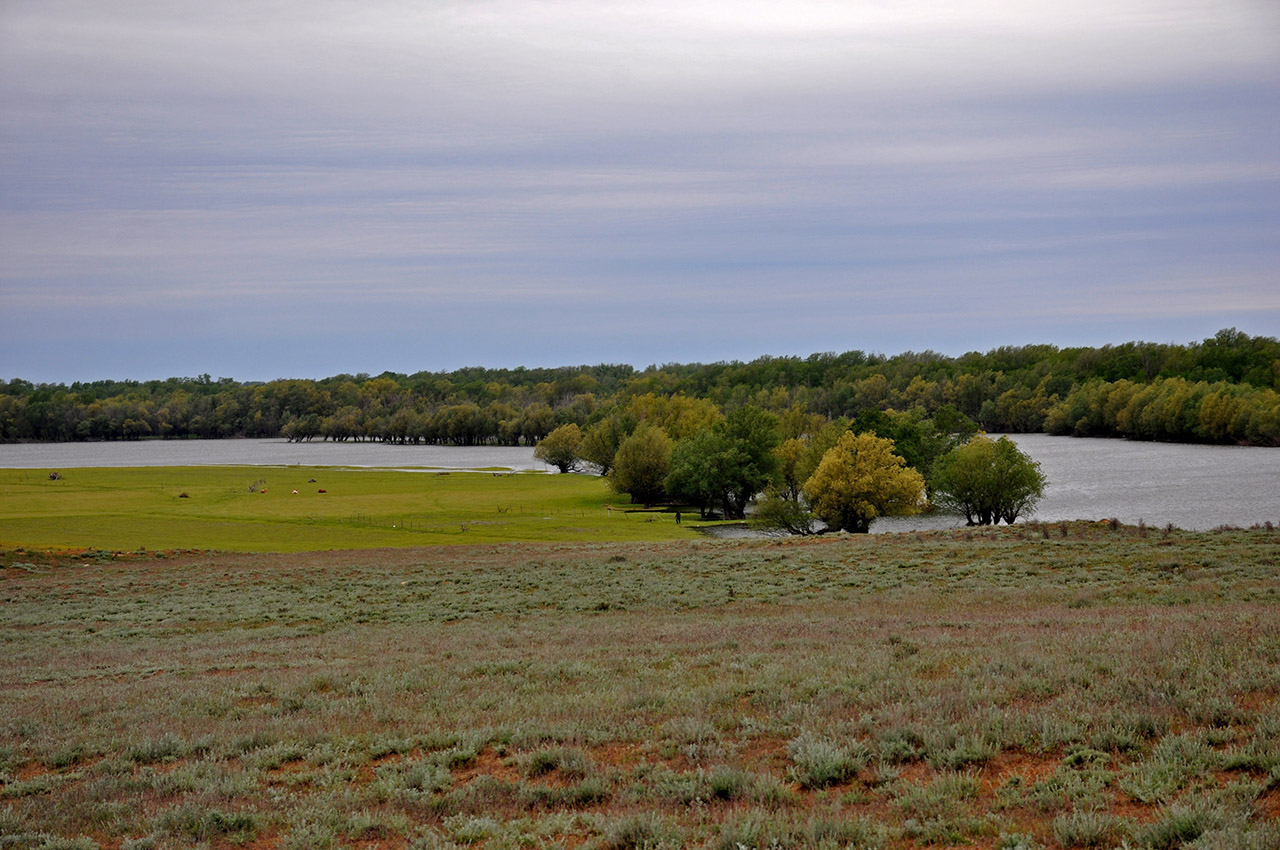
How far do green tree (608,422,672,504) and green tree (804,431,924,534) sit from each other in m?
29.0

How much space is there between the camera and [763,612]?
19.9 meters

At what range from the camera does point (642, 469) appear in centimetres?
9362

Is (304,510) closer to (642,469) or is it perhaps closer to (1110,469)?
(642,469)

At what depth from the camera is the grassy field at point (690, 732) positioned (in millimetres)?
6277

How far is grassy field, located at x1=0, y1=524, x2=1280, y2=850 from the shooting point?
20.6ft

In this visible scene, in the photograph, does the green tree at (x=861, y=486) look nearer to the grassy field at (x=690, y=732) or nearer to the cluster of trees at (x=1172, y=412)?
the grassy field at (x=690, y=732)

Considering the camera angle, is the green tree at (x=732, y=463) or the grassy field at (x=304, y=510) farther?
the green tree at (x=732, y=463)

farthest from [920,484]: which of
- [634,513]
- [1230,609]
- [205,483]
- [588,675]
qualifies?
[205,483]

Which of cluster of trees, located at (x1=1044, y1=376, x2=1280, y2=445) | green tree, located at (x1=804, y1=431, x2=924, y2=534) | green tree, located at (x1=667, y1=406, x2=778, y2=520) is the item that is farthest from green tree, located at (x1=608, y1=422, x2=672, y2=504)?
Result: cluster of trees, located at (x1=1044, y1=376, x2=1280, y2=445)

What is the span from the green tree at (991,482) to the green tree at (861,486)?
16.7 feet

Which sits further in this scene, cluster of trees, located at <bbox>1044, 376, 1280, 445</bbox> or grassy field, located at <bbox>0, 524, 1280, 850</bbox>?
cluster of trees, located at <bbox>1044, 376, 1280, 445</bbox>

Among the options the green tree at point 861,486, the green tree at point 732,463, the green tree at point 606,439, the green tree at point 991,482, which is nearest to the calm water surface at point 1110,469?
A: the green tree at point 991,482

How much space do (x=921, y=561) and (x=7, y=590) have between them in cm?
3310

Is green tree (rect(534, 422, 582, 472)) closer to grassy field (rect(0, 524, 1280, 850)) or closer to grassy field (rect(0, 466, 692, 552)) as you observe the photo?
grassy field (rect(0, 466, 692, 552))
